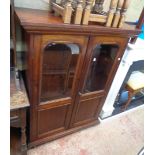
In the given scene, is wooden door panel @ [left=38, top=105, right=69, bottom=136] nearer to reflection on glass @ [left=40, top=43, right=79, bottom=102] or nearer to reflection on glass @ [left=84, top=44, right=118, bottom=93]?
reflection on glass @ [left=40, top=43, right=79, bottom=102]

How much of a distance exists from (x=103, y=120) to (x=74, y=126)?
50 cm

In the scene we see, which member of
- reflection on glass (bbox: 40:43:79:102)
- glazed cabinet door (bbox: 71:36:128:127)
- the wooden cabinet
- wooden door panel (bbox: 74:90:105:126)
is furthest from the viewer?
wooden door panel (bbox: 74:90:105:126)

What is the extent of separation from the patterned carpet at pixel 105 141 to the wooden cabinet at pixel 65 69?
92 millimetres

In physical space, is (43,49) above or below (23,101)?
above

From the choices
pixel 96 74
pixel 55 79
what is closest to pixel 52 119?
pixel 55 79

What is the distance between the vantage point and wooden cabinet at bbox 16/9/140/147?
3.19 ft

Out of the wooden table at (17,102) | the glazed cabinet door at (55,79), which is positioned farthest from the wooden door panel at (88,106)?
the wooden table at (17,102)

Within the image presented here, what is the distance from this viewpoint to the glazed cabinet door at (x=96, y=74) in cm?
127

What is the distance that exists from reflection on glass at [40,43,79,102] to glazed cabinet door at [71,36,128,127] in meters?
0.11

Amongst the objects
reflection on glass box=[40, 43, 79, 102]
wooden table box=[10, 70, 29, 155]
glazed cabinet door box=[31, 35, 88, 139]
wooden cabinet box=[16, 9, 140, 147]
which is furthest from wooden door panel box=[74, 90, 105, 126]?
wooden table box=[10, 70, 29, 155]
